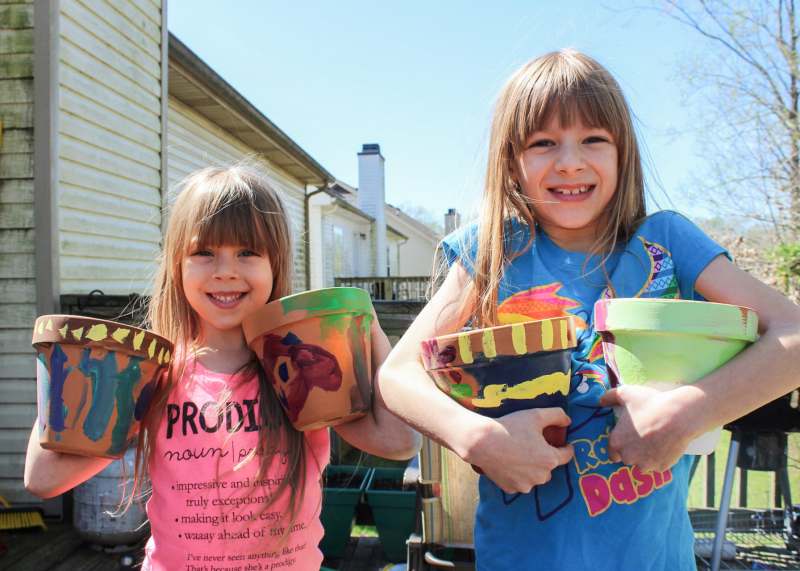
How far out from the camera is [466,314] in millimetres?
1008

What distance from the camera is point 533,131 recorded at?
96cm

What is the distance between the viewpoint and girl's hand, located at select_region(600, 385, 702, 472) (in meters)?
0.75

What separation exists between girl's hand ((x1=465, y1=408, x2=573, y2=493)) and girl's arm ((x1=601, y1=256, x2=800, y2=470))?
3.9 inches

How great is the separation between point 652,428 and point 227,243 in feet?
2.64

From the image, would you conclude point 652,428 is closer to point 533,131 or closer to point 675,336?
point 675,336

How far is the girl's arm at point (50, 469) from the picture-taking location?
3.41 feet

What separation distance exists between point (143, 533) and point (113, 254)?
2029mm

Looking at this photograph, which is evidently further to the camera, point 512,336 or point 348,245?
point 348,245

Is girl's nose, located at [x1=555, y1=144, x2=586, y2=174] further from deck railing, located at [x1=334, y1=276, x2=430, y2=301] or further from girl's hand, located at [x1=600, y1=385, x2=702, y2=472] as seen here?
deck railing, located at [x1=334, y1=276, x2=430, y2=301]

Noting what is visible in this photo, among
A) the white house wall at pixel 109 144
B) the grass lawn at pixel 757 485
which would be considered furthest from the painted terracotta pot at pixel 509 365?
the white house wall at pixel 109 144

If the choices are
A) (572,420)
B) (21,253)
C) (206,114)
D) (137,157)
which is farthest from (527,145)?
(206,114)

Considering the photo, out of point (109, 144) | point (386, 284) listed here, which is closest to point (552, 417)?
point (109, 144)

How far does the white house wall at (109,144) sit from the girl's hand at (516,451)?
3371 mm

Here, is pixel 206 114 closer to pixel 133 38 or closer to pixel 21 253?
pixel 133 38
